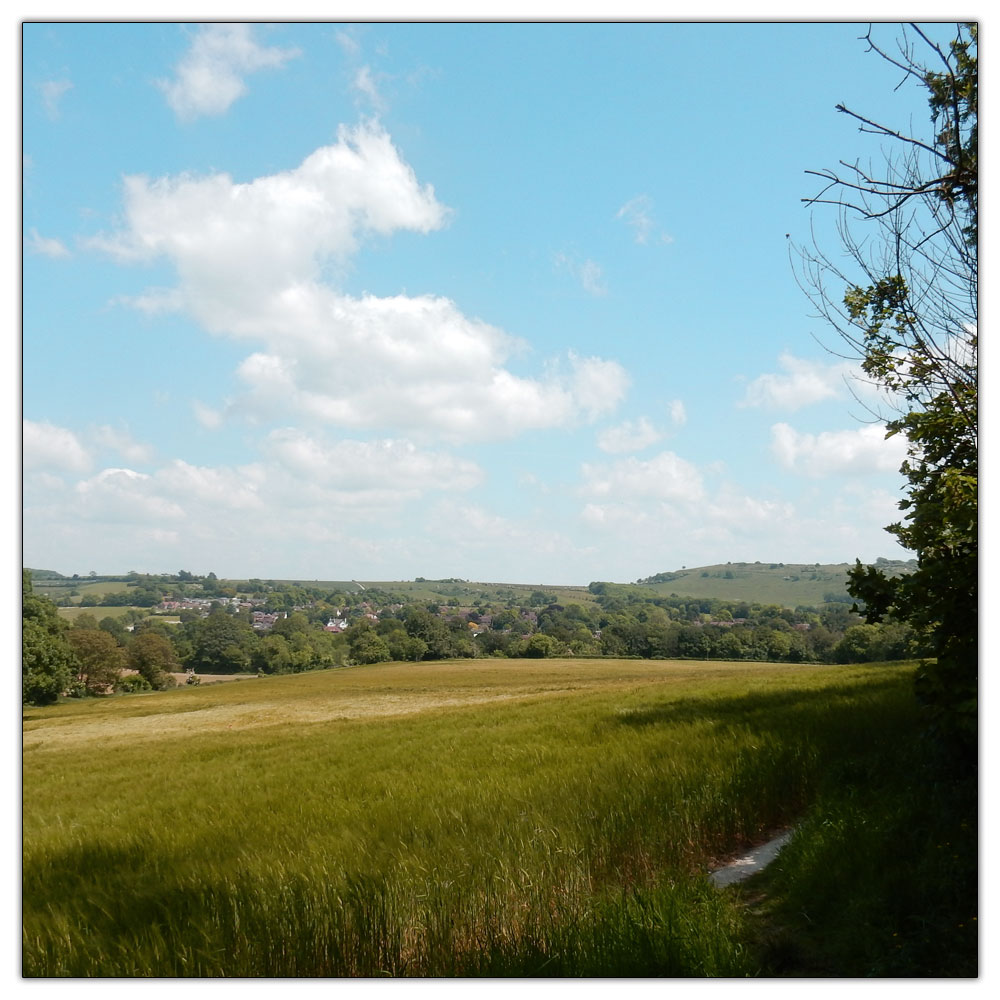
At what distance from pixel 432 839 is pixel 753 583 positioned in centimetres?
1169

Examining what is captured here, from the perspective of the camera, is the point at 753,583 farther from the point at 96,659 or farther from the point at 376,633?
the point at 96,659

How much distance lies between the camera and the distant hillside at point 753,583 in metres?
9.61

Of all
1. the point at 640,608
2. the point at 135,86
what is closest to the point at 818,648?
the point at 640,608

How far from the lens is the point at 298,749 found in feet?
44.7

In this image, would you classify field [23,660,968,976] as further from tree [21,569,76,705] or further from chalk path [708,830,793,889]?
tree [21,569,76,705]

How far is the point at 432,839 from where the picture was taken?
228 inches

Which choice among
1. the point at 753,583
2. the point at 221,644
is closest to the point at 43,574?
the point at 221,644

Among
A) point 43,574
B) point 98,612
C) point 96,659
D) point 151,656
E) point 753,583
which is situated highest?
point 43,574

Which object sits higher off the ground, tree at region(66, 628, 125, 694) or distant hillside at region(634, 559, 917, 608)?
distant hillside at region(634, 559, 917, 608)

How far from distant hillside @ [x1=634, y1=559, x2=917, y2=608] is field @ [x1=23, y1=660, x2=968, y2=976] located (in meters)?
1.89

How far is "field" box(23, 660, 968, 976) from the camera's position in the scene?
12.8ft

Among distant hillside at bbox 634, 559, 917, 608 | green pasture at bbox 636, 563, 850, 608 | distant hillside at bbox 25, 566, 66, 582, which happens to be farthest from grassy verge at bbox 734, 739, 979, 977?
distant hillside at bbox 25, 566, 66, 582

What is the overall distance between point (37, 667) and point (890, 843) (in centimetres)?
886

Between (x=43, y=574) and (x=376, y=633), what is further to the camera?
(x=376, y=633)
